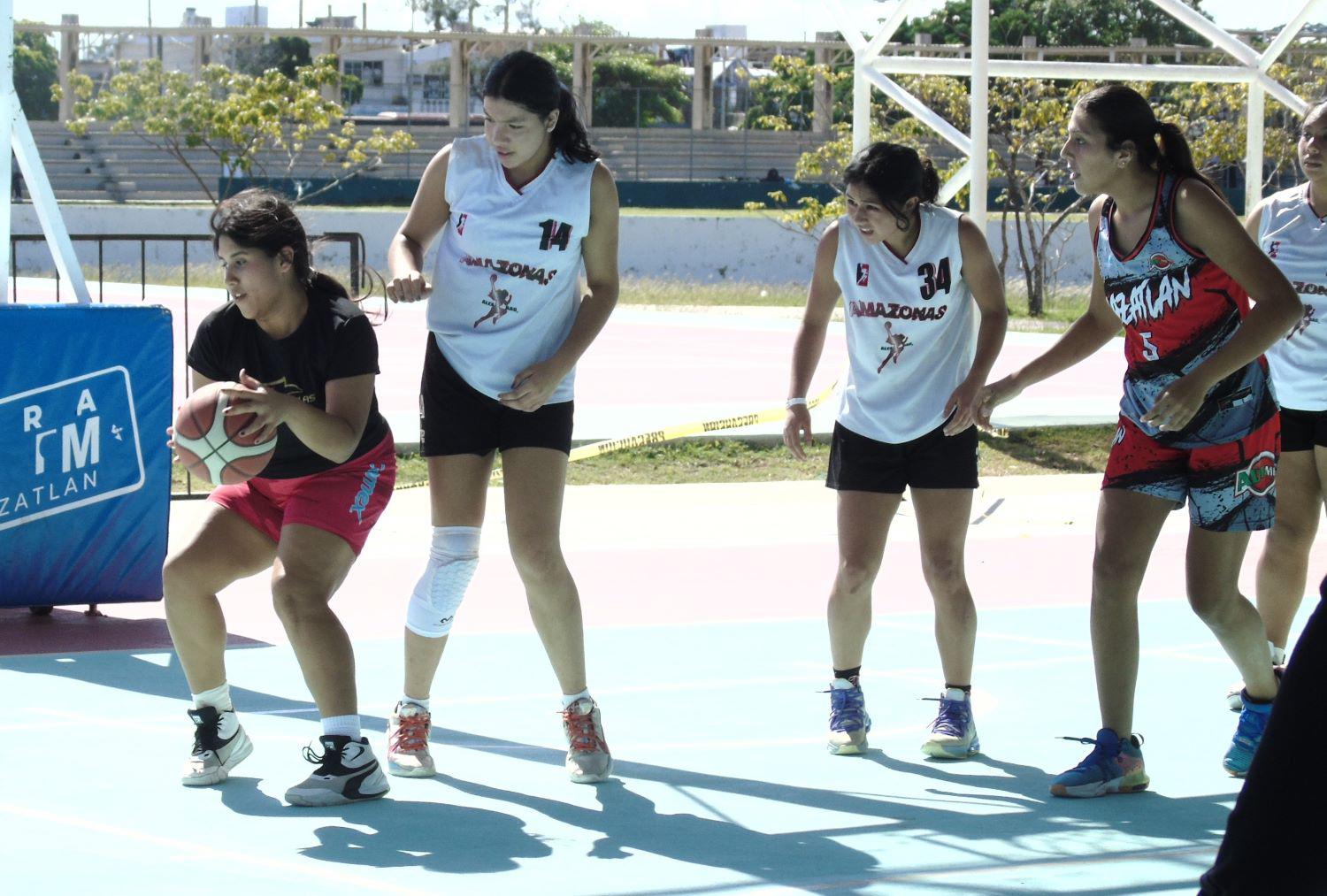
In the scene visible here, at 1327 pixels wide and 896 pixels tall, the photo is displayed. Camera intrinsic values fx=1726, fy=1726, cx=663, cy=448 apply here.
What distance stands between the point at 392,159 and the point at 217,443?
49.2 metres

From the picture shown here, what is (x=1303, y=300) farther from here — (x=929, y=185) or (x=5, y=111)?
(x=5, y=111)

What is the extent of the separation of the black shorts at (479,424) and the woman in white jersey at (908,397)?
86cm

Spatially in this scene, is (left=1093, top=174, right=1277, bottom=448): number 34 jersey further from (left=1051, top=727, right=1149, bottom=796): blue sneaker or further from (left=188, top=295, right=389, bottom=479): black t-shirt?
(left=188, top=295, right=389, bottom=479): black t-shirt

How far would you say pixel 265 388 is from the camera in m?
4.78

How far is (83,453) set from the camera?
738cm

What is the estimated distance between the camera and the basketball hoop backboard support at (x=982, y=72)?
962 cm

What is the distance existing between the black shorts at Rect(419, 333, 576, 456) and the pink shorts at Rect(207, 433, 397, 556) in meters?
0.18

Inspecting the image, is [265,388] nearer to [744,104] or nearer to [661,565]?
[661,565]

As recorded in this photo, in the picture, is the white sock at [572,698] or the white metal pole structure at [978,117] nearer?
the white sock at [572,698]

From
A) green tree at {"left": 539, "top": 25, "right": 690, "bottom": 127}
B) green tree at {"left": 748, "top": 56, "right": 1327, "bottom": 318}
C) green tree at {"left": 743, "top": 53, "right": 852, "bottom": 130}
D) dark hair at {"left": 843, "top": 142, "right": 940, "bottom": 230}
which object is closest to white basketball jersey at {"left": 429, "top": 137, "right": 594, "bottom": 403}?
dark hair at {"left": 843, "top": 142, "right": 940, "bottom": 230}

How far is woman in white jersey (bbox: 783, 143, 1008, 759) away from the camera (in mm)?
5512

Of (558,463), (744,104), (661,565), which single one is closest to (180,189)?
(744,104)

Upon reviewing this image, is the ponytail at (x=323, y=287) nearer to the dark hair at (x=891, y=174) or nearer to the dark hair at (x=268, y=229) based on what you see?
the dark hair at (x=268, y=229)

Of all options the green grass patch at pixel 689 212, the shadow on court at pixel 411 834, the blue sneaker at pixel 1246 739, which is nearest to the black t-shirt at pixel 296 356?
the shadow on court at pixel 411 834
